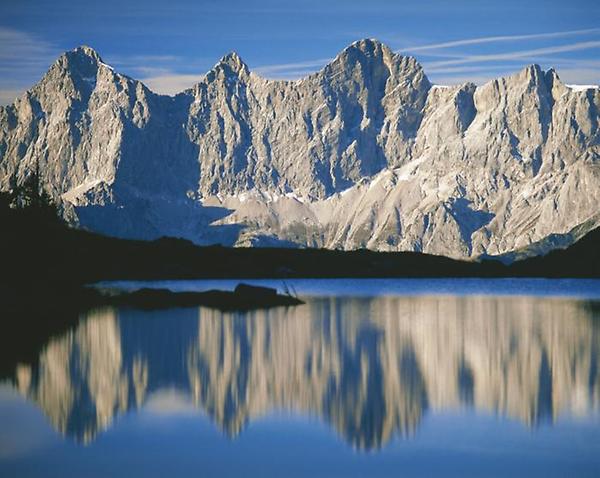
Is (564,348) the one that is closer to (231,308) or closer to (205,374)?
(205,374)

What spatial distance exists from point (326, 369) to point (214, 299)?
76.2 metres

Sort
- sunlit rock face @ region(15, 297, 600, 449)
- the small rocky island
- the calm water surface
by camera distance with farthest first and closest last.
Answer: the small rocky island, sunlit rock face @ region(15, 297, 600, 449), the calm water surface

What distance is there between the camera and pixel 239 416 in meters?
55.6

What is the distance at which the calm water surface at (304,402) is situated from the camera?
147ft

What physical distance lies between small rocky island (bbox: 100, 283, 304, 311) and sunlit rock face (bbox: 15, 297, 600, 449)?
67.3 feet

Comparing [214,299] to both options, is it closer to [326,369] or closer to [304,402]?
[326,369]

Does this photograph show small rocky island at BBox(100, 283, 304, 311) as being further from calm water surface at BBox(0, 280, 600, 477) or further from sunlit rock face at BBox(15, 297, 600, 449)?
calm water surface at BBox(0, 280, 600, 477)

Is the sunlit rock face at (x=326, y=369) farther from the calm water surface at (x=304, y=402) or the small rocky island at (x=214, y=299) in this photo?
the small rocky island at (x=214, y=299)

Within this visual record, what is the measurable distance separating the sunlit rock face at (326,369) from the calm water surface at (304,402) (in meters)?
0.16

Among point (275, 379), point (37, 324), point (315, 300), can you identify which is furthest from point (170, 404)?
point (315, 300)

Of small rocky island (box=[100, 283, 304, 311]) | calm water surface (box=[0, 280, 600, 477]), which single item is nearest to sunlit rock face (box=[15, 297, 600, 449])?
calm water surface (box=[0, 280, 600, 477])

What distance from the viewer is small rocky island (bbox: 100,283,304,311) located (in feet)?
467

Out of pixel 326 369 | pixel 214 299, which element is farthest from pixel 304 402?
pixel 214 299

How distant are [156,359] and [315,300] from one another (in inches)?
3223
